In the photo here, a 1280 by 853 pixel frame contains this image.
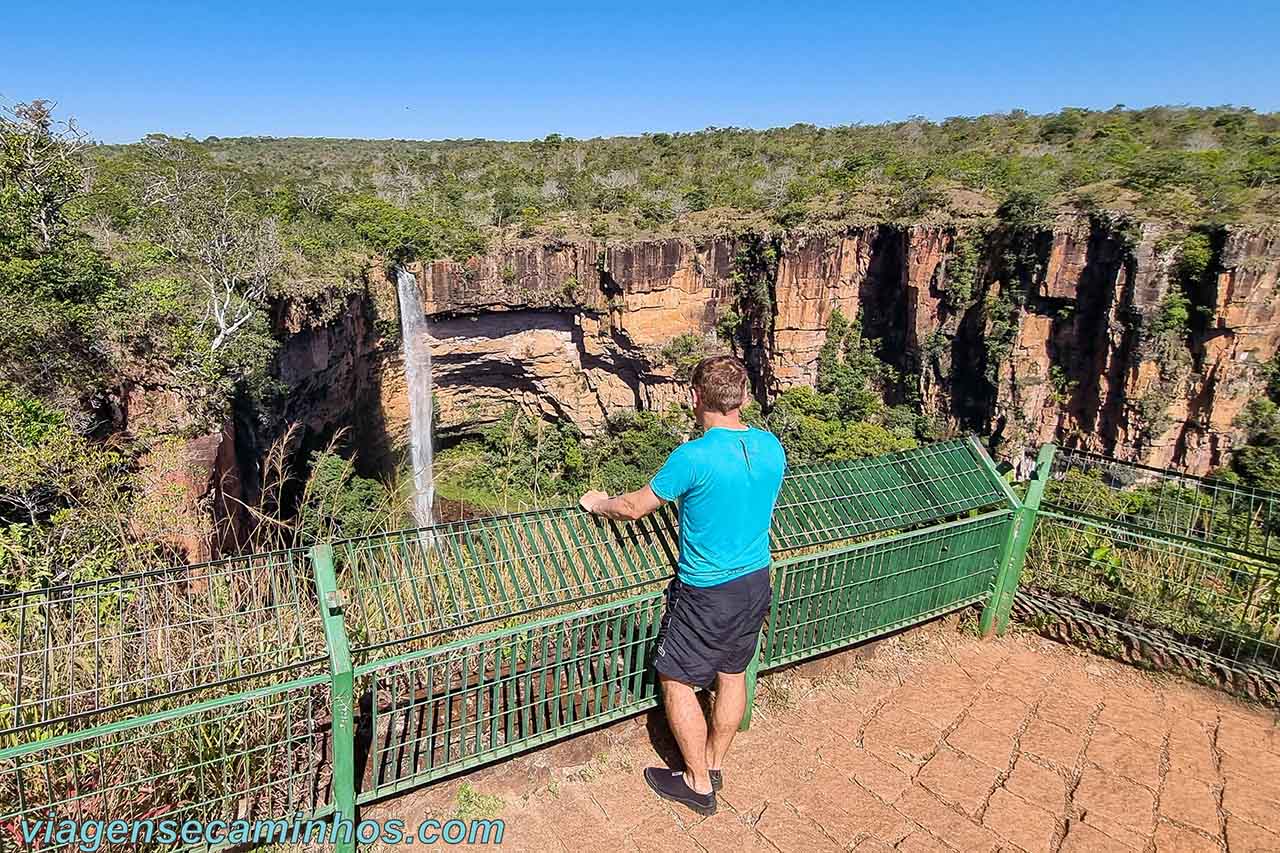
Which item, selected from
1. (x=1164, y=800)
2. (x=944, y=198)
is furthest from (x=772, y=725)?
(x=944, y=198)

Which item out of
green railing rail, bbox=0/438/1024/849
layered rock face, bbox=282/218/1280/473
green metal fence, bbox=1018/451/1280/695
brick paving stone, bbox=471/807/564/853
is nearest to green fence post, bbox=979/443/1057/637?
green metal fence, bbox=1018/451/1280/695

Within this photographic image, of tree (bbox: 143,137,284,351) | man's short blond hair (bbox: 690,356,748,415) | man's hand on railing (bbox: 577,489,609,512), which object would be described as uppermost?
tree (bbox: 143,137,284,351)

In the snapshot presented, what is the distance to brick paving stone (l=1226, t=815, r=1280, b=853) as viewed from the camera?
102 inches

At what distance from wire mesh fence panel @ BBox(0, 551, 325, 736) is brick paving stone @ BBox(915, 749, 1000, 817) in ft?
8.32

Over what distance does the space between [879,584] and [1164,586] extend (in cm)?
190

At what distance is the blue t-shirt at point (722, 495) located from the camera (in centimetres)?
223

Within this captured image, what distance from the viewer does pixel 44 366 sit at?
351 inches

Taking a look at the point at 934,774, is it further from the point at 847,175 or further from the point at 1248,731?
the point at 847,175

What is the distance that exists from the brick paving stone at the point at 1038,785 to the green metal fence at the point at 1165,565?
1301mm

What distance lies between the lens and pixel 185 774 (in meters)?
2.38

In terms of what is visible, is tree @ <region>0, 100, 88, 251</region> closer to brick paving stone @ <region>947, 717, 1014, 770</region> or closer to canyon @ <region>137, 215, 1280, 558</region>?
canyon @ <region>137, 215, 1280, 558</region>

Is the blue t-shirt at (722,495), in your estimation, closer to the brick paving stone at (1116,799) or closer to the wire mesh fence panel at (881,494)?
the wire mesh fence panel at (881,494)

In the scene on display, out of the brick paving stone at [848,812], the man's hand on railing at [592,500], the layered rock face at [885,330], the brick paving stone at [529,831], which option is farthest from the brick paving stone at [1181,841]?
the layered rock face at [885,330]

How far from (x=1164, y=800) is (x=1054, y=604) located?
1367mm
